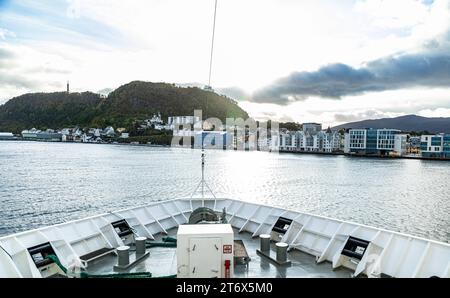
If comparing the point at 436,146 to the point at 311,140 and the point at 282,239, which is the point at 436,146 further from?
the point at 282,239

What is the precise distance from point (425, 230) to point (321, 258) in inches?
907

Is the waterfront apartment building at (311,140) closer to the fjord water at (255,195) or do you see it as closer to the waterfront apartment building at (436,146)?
the waterfront apartment building at (436,146)

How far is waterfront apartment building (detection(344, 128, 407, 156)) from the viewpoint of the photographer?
104188 millimetres

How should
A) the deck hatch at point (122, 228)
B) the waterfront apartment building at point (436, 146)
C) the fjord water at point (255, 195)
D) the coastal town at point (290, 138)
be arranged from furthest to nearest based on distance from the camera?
the coastal town at point (290, 138)
the waterfront apartment building at point (436, 146)
the fjord water at point (255, 195)
the deck hatch at point (122, 228)

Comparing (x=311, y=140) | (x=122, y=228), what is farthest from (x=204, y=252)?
(x=311, y=140)

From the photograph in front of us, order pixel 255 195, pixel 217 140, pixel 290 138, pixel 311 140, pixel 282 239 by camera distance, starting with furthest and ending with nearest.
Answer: pixel 217 140 < pixel 290 138 < pixel 311 140 < pixel 255 195 < pixel 282 239

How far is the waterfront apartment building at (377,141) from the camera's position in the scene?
104 meters

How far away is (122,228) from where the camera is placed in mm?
8305

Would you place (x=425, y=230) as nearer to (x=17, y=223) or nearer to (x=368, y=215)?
(x=368, y=215)

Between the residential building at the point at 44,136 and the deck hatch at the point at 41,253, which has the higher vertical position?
the residential building at the point at 44,136

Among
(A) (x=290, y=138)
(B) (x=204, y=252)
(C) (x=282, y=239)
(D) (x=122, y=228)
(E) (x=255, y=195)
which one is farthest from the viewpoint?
(A) (x=290, y=138)

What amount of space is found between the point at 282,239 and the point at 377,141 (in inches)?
4399

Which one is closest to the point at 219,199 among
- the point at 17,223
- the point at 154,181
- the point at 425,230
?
the point at 17,223

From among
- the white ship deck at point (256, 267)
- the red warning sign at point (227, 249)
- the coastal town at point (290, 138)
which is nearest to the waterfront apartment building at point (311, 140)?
the coastal town at point (290, 138)
